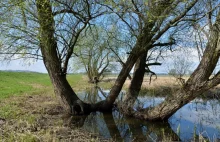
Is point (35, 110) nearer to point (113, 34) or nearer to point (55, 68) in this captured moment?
point (55, 68)

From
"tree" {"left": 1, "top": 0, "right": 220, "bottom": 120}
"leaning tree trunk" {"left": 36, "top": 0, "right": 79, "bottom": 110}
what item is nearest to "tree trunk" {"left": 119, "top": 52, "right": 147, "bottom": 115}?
"tree" {"left": 1, "top": 0, "right": 220, "bottom": 120}

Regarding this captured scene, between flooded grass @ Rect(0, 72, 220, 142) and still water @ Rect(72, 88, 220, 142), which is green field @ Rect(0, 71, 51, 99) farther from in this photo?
A: still water @ Rect(72, 88, 220, 142)

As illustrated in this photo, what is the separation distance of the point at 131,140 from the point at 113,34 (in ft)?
19.3

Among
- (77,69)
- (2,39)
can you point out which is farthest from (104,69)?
(2,39)

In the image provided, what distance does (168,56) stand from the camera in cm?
1262

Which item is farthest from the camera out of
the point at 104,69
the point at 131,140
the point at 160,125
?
the point at 104,69

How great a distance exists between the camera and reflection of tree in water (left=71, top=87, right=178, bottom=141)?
328 inches

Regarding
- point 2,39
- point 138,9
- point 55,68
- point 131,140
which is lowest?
point 131,140

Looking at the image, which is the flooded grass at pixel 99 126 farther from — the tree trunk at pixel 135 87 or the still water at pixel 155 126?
the tree trunk at pixel 135 87

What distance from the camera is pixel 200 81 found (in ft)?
28.7

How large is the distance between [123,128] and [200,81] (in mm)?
3432

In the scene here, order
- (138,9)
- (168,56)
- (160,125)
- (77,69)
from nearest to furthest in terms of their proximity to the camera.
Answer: (138,9)
(160,125)
(168,56)
(77,69)

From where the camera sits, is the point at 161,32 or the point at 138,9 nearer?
the point at 138,9

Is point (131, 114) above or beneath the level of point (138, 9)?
beneath
